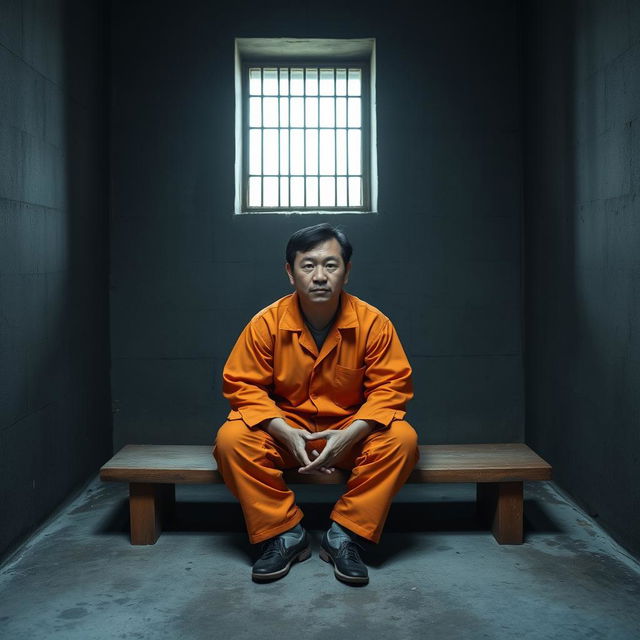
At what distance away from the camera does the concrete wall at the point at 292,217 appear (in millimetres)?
4531

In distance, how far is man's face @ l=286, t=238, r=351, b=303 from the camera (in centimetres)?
325

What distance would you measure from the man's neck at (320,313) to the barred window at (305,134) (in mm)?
1451

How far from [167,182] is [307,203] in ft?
2.62

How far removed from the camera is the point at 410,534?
3451 millimetres

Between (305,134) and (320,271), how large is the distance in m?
1.73

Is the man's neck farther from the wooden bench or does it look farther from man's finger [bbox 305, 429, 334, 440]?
the wooden bench

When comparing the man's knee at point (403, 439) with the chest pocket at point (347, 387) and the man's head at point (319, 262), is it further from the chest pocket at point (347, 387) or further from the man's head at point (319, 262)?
the man's head at point (319, 262)

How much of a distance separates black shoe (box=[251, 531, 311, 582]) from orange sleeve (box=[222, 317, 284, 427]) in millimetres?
502

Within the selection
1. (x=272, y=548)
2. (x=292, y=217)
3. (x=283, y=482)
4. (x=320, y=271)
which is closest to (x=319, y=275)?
(x=320, y=271)

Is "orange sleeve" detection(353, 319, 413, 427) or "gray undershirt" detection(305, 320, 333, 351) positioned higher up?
"gray undershirt" detection(305, 320, 333, 351)

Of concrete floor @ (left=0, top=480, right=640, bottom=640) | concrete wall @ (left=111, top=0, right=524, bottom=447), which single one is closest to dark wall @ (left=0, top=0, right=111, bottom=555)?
concrete wall @ (left=111, top=0, right=524, bottom=447)

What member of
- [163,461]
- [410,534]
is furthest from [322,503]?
[163,461]

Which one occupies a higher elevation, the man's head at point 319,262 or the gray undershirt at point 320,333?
the man's head at point 319,262

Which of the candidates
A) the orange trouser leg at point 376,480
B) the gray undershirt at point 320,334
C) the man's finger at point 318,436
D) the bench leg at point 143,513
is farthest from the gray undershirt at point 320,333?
the bench leg at point 143,513
